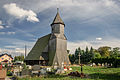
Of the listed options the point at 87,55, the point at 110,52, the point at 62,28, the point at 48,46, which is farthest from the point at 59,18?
the point at 110,52

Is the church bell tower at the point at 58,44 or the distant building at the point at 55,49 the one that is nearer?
the church bell tower at the point at 58,44

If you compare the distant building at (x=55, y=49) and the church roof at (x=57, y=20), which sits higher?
the church roof at (x=57, y=20)

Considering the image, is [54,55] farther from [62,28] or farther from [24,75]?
[24,75]

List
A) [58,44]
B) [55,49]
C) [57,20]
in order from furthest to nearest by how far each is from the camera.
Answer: [57,20] → [58,44] → [55,49]

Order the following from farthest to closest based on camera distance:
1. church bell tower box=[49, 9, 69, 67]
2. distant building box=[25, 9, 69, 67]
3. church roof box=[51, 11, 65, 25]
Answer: church roof box=[51, 11, 65, 25] < distant building box=[25, 9, 69, 67] < church bell tower box=[49, 9, 69, 67]

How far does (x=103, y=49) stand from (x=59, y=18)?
6006cm

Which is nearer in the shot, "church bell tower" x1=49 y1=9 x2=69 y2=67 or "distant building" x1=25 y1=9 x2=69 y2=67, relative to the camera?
"church bell tower" x1=49 y1=9 x2=69 y2=67

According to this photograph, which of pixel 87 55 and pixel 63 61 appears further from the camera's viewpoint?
pixel 87 55

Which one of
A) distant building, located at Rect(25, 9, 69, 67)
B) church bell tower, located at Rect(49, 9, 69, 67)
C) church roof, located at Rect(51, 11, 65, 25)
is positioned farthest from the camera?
church roof, located at Rect(51, 11, 65, 25)

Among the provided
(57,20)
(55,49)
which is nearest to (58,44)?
(55,49)

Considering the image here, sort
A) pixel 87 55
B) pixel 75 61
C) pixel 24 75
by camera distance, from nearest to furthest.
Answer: pixel 24 75 → pixel 87 55 → pixel 75 61

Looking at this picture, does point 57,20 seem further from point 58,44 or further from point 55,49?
point 55,49

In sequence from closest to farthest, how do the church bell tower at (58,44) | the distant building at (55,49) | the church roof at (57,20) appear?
the church bell tower at (58,44) < the distant building at (55,49) < the church roof at (57,20)

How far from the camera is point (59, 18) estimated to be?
42.0 m
